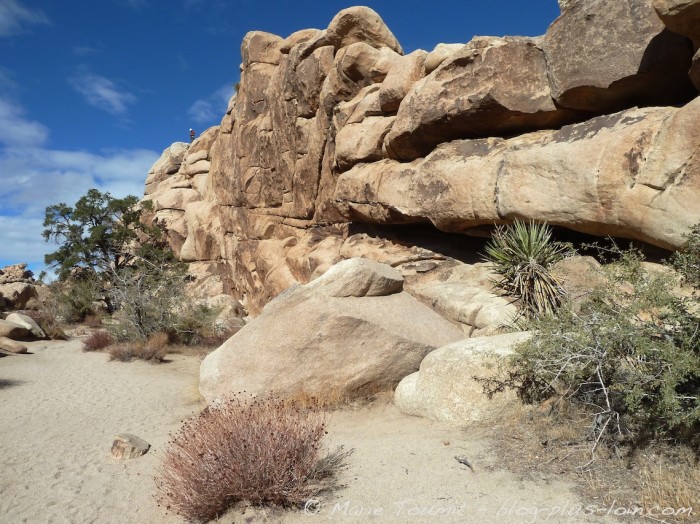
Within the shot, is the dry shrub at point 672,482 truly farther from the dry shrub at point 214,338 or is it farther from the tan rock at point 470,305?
the dry shrub at point 214,338

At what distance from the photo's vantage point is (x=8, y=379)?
12516mm

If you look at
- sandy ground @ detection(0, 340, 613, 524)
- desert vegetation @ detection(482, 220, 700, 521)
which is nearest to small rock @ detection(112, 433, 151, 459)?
sandy ground @ detection(0, 340, 613, 524)

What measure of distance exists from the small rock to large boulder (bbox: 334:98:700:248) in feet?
28.6

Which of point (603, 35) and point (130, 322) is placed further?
point (130, 322)

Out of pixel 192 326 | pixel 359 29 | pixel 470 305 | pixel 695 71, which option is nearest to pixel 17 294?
pixel 192 326

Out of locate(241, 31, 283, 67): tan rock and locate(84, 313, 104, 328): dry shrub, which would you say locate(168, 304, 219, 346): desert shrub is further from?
locate(241, 31, 283, 67): tan rock

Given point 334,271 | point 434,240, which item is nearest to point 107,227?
point 434,240

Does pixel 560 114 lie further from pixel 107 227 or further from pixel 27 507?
pixel 107 227

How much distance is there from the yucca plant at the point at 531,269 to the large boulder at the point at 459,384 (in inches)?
101

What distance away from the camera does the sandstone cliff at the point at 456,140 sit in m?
9.09

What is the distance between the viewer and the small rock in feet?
23.7

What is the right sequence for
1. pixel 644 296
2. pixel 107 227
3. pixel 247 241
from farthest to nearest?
pixel 107 227 → pixel 247 241 → pixel 644 296

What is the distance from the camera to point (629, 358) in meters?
5.60

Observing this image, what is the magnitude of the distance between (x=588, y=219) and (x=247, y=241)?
56.4ft
